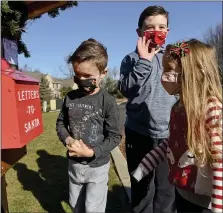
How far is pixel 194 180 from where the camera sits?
1.99 meters

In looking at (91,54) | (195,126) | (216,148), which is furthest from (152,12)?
(216,148)

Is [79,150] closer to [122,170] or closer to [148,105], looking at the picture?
[148,105]

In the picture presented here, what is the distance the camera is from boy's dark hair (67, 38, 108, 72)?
→ 2.46 metres

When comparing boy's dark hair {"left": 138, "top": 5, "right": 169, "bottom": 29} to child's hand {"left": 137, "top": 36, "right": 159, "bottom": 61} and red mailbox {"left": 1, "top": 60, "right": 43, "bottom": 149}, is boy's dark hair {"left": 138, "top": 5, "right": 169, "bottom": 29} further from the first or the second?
red mailbox {"left": 1, "top": 60, "right": 43, "bottom": 149}

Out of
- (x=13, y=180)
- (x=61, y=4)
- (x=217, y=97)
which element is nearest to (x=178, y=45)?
(x=217, y=97)

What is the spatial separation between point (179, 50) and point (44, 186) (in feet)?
9.39

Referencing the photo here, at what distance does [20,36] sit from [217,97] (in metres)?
1.62

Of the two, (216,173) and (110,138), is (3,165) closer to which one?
(110,138)

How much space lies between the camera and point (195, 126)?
6.28 feet

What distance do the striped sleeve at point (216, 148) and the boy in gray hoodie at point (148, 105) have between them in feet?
2.41

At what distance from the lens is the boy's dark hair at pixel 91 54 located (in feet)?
8.08

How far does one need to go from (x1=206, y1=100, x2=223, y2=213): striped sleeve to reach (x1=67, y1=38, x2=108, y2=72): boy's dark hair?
0.96 m

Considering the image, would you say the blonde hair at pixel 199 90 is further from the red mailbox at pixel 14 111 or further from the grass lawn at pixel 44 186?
the grass lawn at pixel 44 186

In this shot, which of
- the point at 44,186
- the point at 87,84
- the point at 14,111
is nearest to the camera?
the point at 14,111
